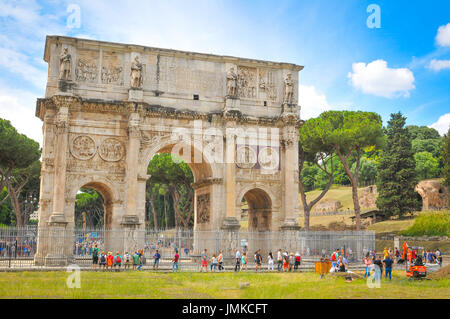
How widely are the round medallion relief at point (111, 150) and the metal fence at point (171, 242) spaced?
380cm

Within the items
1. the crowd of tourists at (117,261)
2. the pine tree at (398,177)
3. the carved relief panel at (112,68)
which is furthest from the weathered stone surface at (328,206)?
the crowd of tourists at (117,261)

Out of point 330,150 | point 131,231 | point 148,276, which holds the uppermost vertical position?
point 330,150

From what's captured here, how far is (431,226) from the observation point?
40.6 meters

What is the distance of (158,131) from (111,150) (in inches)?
101

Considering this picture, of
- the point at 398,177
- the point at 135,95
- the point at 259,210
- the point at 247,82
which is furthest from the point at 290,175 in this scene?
the point at 398,177

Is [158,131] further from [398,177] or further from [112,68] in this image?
[398,177]

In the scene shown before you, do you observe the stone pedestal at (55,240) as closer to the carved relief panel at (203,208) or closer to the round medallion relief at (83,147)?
the round medallion relief at (83,147)

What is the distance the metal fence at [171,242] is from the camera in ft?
73.2

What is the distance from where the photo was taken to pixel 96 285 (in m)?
15.4
